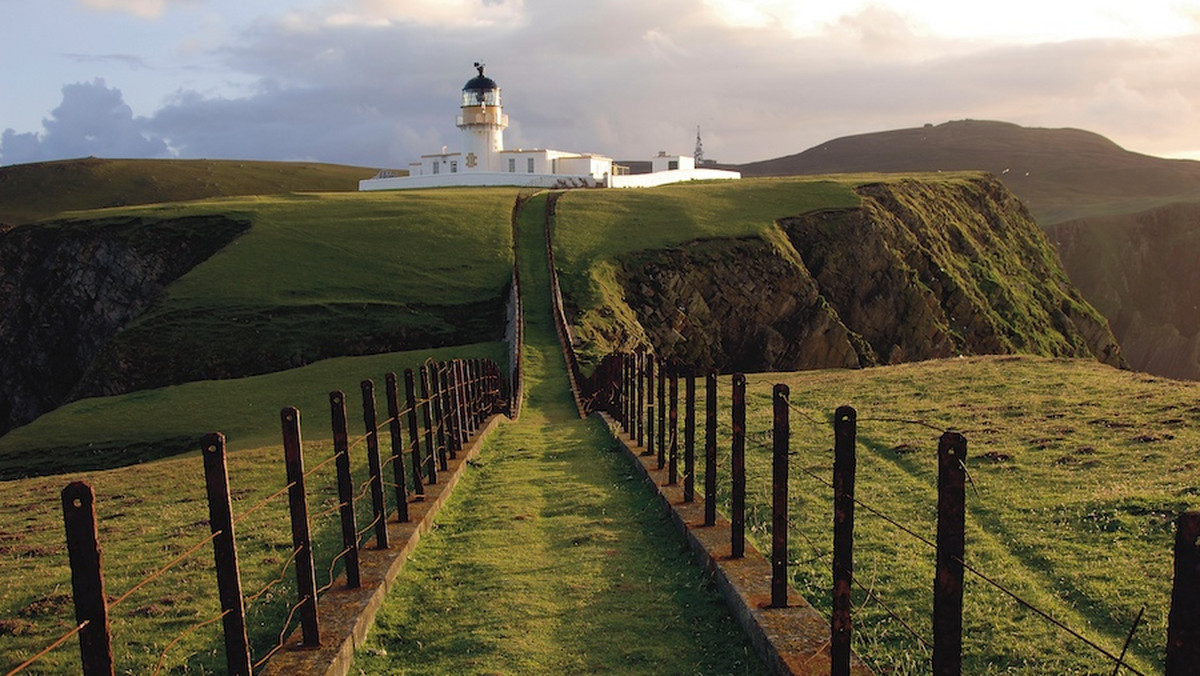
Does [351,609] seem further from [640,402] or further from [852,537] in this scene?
[640,402]

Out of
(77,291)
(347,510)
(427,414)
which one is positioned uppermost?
(347,510)

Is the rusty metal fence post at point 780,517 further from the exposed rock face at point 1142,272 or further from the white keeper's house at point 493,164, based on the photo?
the exposed rock face at point 1142,272

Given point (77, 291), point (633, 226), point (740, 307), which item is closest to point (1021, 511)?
point (740, 307)

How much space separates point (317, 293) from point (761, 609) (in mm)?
36781

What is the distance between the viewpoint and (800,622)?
6609mm

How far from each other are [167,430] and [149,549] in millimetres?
14434

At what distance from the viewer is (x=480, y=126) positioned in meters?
83.9

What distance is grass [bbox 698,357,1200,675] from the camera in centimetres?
676

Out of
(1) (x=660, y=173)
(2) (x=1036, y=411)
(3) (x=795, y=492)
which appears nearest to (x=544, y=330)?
→ (2) (x=1036, y=411)

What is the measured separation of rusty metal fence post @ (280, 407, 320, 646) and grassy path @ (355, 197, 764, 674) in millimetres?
454

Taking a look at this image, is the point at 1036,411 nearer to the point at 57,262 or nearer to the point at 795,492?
the point at 795,492

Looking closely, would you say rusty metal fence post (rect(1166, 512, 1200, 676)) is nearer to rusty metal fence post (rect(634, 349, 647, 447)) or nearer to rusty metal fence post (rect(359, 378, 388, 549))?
rusty metal fence post (rect(359, 378, 388, 549))

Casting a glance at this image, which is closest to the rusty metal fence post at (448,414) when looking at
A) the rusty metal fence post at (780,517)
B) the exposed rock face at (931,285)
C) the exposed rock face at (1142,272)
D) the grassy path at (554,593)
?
the grassy path at (554,593)

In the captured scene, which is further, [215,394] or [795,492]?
[215,394]
